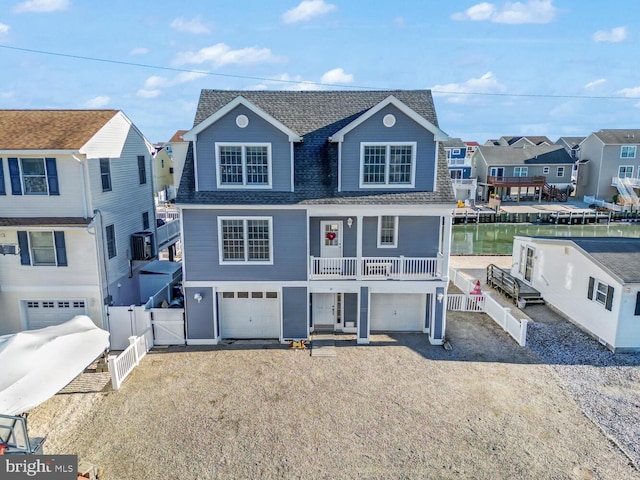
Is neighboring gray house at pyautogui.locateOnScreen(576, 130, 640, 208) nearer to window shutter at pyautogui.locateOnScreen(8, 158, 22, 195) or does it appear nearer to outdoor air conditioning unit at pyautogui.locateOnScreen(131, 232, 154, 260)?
outdoor air conditioning unit at pyautogui.locateOnScreen(131, 232, 154, 260)

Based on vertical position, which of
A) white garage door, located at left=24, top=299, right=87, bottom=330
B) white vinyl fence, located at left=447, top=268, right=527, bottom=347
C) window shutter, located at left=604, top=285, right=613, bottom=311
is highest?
window shutter, located at left=604, top=285, right=613, bottom=311

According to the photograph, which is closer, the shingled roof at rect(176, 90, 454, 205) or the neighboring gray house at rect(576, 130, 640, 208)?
the shingled roof at rect(176, 90, 454, 205)

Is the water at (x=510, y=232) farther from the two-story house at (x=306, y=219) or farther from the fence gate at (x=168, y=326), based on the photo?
the fence gate at (x=168, y=326)

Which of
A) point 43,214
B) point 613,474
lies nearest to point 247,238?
point 43,214

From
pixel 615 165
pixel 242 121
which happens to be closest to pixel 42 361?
pixel 242 121

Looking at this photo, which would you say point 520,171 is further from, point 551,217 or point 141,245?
point 141,245

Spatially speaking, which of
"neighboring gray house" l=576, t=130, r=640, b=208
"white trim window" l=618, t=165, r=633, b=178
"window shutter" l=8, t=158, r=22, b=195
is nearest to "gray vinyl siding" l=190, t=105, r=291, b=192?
"window shutter" l=8, t=158, r=22, b=195

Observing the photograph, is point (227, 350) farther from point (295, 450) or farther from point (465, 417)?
point (465, 417)
